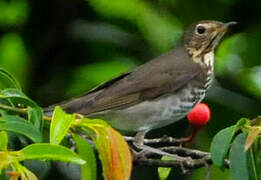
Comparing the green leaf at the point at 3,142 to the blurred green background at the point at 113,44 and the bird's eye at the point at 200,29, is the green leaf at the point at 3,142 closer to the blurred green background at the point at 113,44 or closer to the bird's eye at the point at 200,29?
the blurred green background at the point at 113,44

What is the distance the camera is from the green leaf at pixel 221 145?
9.05 ft

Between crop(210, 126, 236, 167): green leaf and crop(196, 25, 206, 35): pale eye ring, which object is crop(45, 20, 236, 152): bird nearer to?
crop(196, 25, 206, 35): pale eye ring

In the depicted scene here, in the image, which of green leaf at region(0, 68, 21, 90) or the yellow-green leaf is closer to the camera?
the yellow-green leaf

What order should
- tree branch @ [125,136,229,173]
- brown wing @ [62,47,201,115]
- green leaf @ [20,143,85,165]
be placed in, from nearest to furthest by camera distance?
green leaf @ [20,143,85,165] → tree branch @ [125,136,229,173] → brown wing @ [62,47,201,115]

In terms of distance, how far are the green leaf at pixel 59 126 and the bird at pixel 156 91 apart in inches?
59.8

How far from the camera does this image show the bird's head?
4848 mm

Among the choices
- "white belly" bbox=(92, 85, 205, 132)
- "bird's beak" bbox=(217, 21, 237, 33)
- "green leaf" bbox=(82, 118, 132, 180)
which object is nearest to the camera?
"green leaf" bbox=(82, 118, 132, 180)

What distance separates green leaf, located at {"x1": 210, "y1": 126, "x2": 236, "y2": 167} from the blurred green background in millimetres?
2038

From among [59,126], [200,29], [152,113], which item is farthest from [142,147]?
[59,126]

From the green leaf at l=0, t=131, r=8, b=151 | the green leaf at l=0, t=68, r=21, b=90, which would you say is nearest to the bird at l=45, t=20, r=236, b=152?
the green leaf at l=0, t=68, r=21, b=90

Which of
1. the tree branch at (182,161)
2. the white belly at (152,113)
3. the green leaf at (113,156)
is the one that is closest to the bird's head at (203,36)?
the white belly at (152,113)

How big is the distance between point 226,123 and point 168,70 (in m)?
0.41

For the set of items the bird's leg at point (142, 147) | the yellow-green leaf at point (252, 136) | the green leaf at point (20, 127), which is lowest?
the bird's leg at point (142, 147)

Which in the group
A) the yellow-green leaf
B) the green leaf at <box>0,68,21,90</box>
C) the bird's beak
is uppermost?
the green leaf at <box>0,68,21,90</box>
